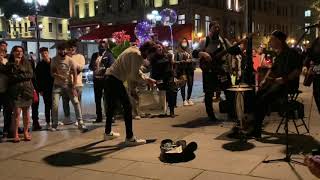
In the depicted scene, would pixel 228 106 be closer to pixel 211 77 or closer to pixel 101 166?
pixel 211 77

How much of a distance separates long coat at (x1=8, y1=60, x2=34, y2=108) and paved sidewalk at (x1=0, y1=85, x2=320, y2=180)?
0.73 meters

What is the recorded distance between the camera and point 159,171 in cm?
596

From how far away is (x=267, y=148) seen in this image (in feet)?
22.6

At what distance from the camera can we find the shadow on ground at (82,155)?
6.65 m

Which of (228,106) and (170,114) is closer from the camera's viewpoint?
(228,106)

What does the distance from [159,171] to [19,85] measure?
11.4 ft

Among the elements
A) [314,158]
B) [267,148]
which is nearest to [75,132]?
[267,148]

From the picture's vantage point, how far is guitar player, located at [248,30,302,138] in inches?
273

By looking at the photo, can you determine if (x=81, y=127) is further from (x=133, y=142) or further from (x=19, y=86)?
(x=133, y=142)

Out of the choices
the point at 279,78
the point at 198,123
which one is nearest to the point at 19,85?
the point at 198,123

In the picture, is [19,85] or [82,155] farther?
[19,85]

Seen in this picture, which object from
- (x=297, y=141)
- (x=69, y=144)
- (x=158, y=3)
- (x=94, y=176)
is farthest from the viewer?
(x=158, y=3)

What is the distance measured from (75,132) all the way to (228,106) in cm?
315

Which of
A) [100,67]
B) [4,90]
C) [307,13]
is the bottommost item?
[4,90]
